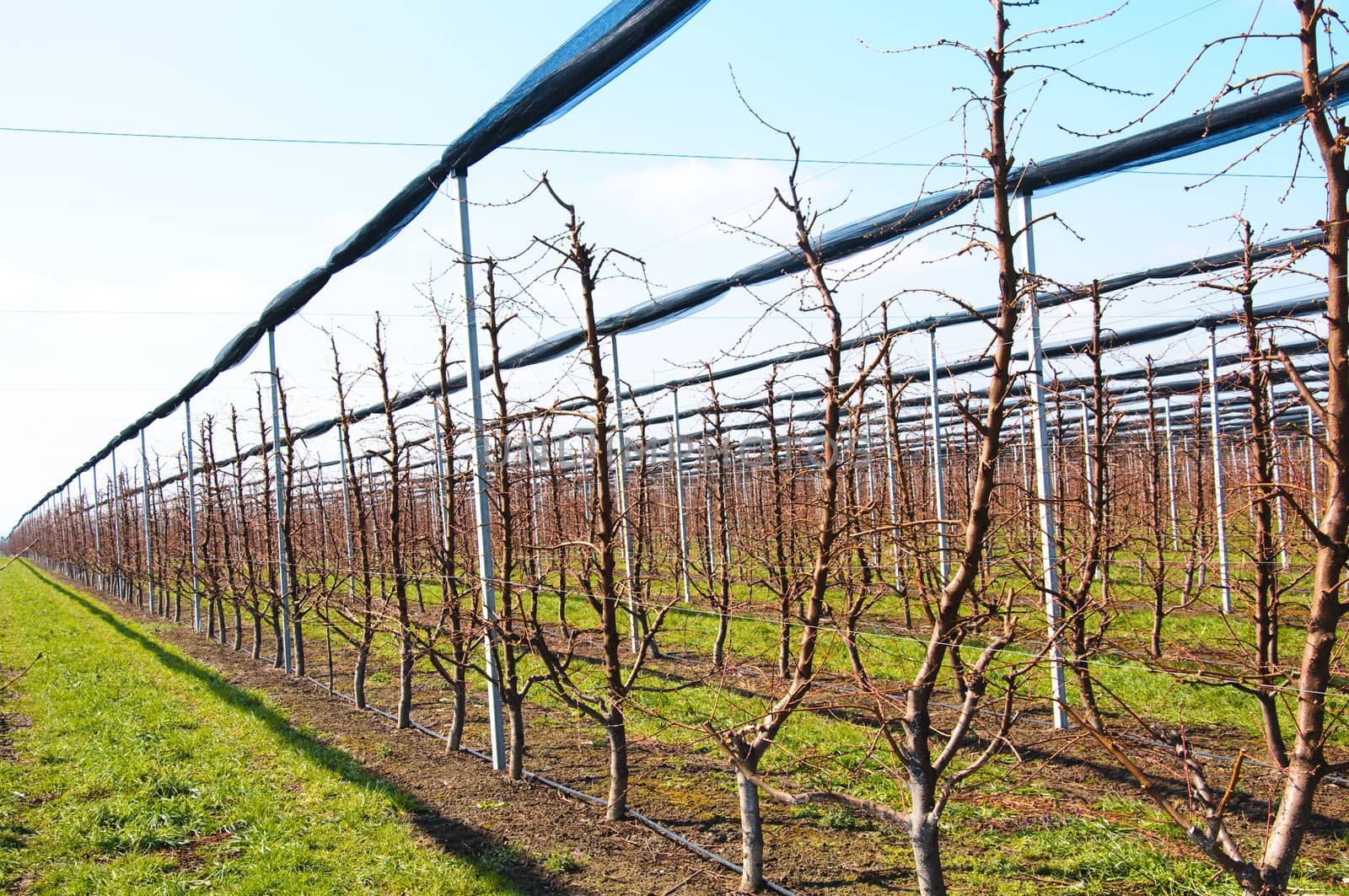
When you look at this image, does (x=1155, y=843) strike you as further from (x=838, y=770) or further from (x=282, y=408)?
(x=282, y=408)

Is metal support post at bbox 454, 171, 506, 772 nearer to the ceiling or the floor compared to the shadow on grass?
nearer to the ceiling

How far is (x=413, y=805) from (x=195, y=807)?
1.45 metres

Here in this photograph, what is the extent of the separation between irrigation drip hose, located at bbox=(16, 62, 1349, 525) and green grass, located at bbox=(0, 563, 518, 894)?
10.9 feet

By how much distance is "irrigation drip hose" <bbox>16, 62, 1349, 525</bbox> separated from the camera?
4.66m

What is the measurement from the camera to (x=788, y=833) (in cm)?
500

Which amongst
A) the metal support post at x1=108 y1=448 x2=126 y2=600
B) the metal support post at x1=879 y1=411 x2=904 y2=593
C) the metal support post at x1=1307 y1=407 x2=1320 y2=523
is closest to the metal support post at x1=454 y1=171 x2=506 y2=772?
the metal support post at x1=879 y1=411 x2=904 y2=593

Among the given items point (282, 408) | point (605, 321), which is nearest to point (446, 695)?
point (282, 408)

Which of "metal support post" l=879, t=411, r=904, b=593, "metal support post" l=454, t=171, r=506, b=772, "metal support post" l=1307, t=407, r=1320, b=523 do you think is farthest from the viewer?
"metal support post" l=454, t=171, r=506, b=772

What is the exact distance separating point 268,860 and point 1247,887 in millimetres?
4638

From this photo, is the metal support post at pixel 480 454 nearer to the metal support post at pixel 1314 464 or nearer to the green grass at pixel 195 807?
the green grass at pixel 195 807

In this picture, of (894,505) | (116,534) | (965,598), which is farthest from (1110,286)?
(116,534)

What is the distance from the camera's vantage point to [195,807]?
579 centimetres

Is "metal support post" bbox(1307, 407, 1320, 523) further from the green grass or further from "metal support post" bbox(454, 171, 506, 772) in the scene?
"metal support post" bbox(454, 171, 506, 772)

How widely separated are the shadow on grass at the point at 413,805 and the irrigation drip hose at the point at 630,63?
123 inches
